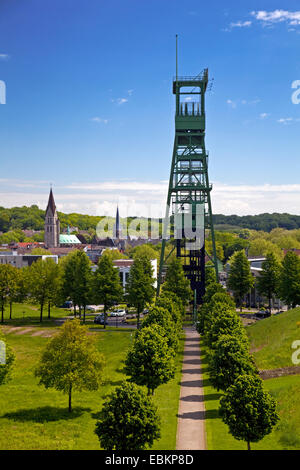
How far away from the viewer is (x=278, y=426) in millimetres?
27375

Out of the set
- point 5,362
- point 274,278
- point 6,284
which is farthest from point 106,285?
point 5,362

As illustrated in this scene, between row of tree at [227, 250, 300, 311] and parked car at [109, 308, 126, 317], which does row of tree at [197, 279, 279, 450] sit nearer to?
row of tree at [227, 250, 300, 311]

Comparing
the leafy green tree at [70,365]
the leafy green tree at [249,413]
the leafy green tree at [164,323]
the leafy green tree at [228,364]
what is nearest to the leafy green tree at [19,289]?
the leafy green tree at [164,323]

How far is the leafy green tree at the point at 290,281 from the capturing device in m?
67.3

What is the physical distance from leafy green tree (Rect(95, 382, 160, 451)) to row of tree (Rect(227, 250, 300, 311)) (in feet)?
164

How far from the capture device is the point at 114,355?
50.1 meters

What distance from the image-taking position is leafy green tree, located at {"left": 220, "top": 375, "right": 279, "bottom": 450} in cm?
2300

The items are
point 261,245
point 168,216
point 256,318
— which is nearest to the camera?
point 168,216

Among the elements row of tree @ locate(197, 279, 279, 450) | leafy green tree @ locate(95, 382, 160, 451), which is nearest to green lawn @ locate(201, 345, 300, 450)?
row of tree @ locate(197, 279, 279, 450)

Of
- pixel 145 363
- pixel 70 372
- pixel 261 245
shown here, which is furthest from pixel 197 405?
pixel 261 245

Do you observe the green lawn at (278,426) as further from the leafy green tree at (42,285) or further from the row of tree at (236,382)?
the leafy green tree at (42,285)

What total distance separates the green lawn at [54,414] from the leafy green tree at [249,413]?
166 inches
